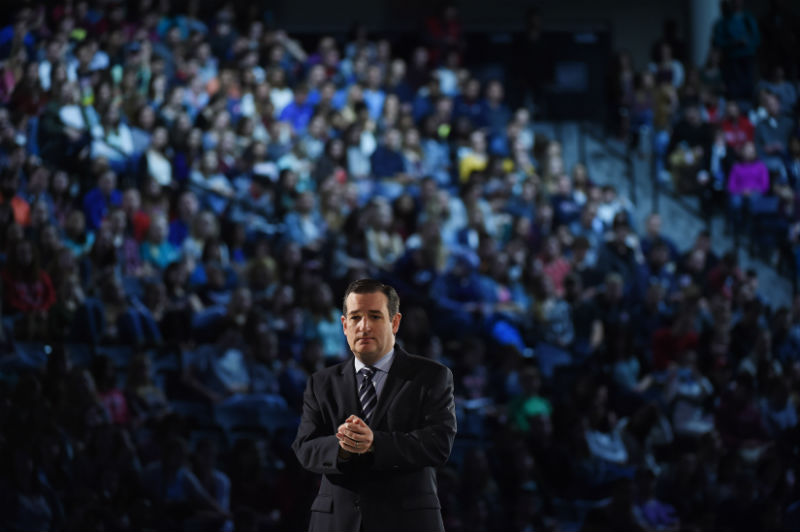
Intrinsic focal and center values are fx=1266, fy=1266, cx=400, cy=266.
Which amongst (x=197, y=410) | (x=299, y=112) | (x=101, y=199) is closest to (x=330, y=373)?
(x=197, y=410)

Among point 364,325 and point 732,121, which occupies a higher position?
point 732,121

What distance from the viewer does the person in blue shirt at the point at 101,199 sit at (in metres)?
10.2

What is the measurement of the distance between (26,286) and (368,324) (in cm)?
614

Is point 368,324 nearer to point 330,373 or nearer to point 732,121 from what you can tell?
point 330,373

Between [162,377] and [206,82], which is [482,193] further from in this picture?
[162,377]

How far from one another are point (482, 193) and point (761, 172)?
10.1 feet

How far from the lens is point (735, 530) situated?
8.86 meters

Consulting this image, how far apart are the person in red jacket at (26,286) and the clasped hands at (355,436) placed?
6074mm

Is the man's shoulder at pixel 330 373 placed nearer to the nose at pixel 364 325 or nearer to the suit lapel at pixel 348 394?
the suit lapel at pixel 348 394

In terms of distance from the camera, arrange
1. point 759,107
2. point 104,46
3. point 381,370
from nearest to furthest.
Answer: point 381,370 → point 104,46 → point 759,107

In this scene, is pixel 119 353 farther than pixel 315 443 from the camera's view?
Yes

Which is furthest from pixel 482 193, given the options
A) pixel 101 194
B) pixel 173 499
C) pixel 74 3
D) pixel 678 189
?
pixel 173 499

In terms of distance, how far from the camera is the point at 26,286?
9.02 meters

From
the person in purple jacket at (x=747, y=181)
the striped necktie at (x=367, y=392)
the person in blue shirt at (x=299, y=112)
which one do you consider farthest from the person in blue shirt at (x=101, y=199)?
the striped necktie at (x=367, y=392)
